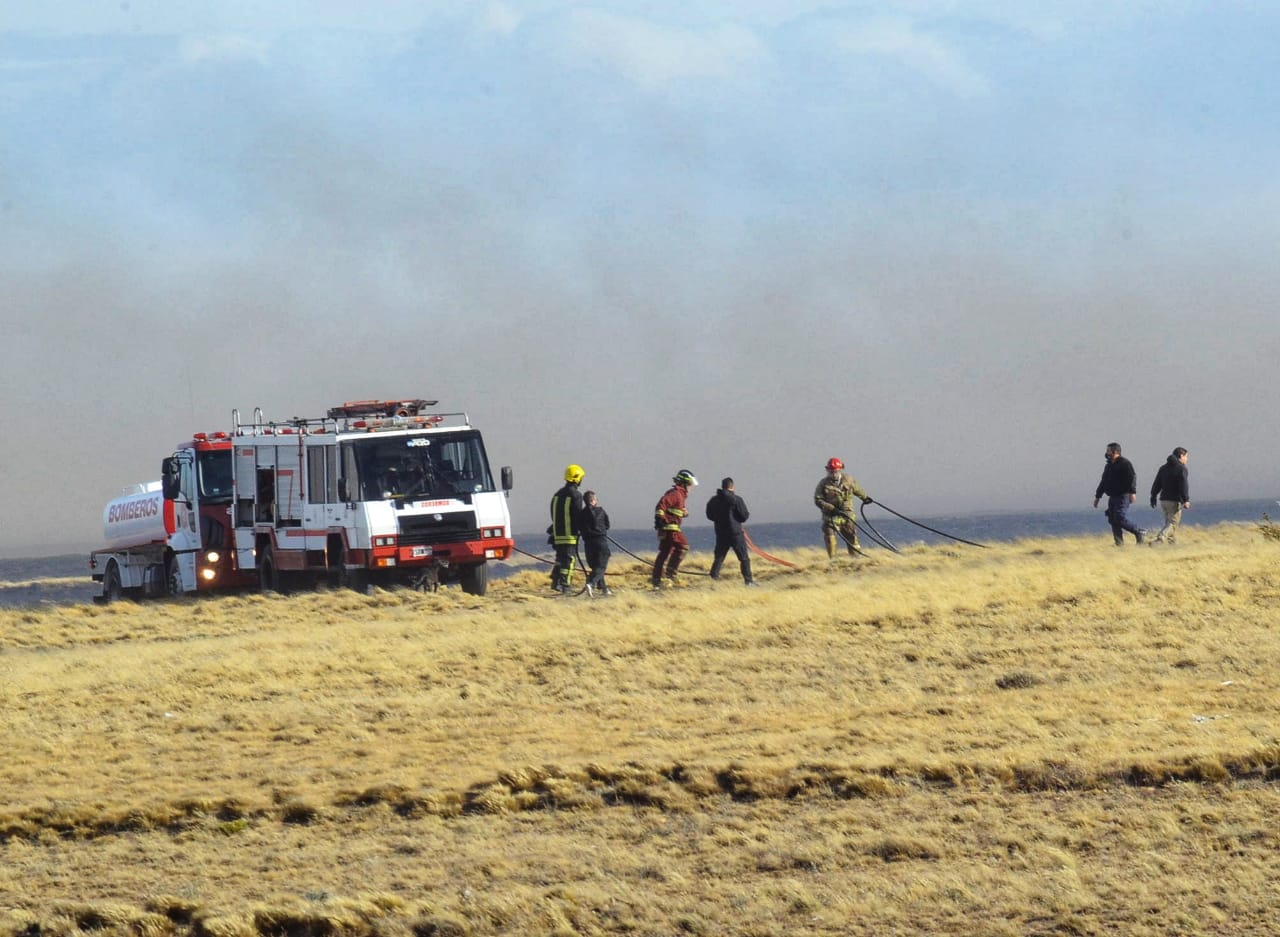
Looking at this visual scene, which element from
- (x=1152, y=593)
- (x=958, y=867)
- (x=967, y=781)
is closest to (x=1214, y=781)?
(x=967, y=781)

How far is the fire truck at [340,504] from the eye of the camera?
26.9 meters

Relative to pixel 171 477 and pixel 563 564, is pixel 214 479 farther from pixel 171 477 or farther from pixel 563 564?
pixel 563 564

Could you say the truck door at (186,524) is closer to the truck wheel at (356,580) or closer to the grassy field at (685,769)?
the truck wheel at (356,580)

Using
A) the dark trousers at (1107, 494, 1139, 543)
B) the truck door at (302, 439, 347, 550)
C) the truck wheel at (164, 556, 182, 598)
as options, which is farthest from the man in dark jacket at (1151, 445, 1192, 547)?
the truck wheel at (164, 556, 182, 598)

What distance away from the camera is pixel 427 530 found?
A: 27.0 metres

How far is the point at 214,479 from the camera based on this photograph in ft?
99.7

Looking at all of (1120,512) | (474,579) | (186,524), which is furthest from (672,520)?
(186,524)

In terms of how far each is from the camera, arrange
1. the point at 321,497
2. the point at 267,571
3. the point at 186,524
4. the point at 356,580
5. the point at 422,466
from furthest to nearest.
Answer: the point at 186,524
the point at 267,571
the point at 321,497
the point at 356,580
the point at 422,466

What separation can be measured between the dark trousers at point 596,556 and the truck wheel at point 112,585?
42.0ft

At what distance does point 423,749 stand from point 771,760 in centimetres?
329

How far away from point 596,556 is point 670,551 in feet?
5.18

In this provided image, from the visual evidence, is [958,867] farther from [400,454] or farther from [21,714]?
[400,454]

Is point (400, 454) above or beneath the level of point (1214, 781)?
above

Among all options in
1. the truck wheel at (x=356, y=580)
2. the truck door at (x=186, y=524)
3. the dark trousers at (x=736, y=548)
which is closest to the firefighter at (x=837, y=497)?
the dark trousers at (x=736, y=548)
